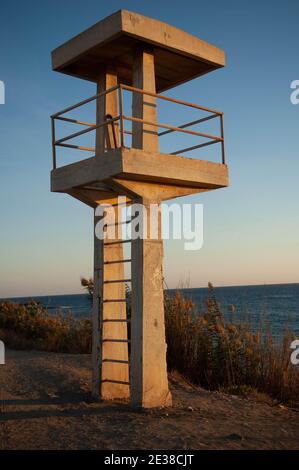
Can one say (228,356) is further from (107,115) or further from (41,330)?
(41,330)

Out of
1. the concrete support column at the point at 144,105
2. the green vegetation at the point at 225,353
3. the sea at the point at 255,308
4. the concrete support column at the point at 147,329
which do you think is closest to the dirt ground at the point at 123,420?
the concrete support column at the point at 147,329

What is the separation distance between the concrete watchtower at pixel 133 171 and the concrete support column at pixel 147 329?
0.02m

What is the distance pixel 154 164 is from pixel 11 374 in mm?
Result: 5619

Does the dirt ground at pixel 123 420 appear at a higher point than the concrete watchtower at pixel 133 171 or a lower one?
lower

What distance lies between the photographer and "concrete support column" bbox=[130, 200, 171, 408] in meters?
8.57

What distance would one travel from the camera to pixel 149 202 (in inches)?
355

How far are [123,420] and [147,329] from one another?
144 cm

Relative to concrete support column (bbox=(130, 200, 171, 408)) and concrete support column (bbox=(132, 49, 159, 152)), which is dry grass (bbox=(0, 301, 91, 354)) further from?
concrete support column (bbox=(132, 49, 159, 152))

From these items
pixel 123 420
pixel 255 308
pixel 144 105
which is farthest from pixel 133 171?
pixel 255 308

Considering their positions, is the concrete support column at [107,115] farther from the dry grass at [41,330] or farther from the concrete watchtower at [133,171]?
the dry grass at [41,330]

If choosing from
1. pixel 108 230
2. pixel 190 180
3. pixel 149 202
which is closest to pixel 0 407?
pixel 108 230

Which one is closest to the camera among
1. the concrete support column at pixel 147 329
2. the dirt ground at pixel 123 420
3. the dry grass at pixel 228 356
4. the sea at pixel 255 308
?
the dirt ground at pixel 123 420

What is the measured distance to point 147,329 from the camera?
8.65 meters

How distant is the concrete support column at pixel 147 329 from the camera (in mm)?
8570
